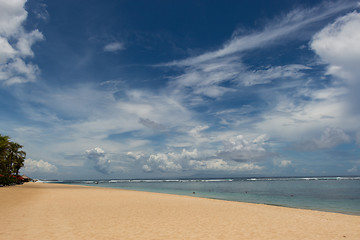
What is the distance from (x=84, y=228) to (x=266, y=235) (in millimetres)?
9159

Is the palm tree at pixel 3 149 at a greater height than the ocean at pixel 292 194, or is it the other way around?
the palm tree at pixel 3 149

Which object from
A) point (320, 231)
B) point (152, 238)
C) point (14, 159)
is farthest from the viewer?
point (14, 159)

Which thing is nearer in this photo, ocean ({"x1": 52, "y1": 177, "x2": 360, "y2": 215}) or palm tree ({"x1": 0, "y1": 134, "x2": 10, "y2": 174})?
ocean ({"x1": 52, "y1": 177, "x2": 360, "y2": 215})

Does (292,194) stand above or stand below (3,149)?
below

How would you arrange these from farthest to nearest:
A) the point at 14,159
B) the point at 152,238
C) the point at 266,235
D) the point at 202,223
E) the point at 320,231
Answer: the point at 14,159 < the point at 202,223 < the point at 320,231 < the point at 266,235 < the point at 152,238

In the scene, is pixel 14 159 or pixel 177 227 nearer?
pixel 177 227

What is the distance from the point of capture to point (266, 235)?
11.4 metres

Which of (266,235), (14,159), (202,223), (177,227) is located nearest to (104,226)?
(177,227)

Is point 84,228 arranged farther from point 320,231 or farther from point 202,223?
point 320,231

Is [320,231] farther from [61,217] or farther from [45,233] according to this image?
[61,217]

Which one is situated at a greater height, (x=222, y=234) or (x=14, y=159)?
(x=14, y=159)

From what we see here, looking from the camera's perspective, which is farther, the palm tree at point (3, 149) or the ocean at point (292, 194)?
the palm tree at point (3, 149)

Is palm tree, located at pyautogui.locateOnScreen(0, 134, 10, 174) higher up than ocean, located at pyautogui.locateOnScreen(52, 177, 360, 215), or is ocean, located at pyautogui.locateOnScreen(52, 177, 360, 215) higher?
palm tree, located at pyautogui.locateOnScreen(0, 134, 10, 174)

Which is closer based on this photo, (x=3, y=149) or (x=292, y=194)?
(x=292, y=194)
